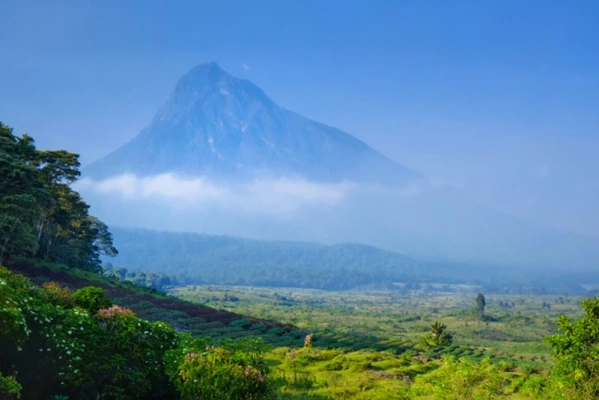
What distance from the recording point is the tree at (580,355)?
1114 centimetres

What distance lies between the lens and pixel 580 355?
11.3 m

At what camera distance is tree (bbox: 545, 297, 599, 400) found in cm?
1114

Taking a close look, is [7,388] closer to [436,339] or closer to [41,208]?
[41,208]

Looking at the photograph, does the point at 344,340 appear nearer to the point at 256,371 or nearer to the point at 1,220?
the point at 1,220

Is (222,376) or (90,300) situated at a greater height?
(90,300)

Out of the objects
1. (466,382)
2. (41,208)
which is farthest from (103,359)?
(41,208)

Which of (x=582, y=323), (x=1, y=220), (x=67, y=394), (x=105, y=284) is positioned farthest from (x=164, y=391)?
(x=105, y=284)

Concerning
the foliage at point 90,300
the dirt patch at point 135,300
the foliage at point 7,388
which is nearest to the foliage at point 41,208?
the dirt patch at point 135,300

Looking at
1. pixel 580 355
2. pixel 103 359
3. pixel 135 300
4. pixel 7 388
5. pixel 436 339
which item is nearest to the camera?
pixel 7 388

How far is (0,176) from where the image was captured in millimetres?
28266

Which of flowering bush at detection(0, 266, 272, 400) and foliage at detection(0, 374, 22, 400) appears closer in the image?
foliage at detection(0, 374, 22, 400)

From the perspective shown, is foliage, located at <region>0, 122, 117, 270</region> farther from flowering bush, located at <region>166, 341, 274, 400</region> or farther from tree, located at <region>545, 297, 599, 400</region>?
tree, located at <region>545, 297, 599, 400</region>

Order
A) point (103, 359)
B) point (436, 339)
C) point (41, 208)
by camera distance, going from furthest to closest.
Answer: point (436, 339) < point (41, 208) < point (103, 359)

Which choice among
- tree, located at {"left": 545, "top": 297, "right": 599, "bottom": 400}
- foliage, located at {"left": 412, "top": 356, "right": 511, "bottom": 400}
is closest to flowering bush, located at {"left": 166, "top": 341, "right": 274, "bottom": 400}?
foliage, located at {"left": 412, "top": 356, "right": 511, "bottom": 400}
